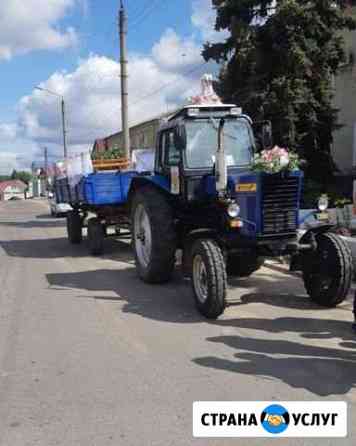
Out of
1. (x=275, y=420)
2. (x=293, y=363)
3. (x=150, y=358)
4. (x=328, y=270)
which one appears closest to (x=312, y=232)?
(x=328, y=270)

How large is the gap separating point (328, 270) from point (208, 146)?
2.47m

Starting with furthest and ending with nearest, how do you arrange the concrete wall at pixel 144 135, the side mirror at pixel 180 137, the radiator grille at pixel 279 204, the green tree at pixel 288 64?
the concrete wall at pixel 144 135 → the green tree at pixel 288 64 → the side mirror at pixel 180 137 → the radiator grille at pixel 279 204

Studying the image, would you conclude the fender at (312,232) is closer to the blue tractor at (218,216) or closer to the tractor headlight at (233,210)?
the blue tractor at (218,216)

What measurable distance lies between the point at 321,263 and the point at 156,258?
2.53 metres

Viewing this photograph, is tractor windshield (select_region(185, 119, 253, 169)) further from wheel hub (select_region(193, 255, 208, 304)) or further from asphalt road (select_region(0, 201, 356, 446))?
asphalt road (select_region(0, 201, 356, 446))

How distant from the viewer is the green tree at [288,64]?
1496 centimetres

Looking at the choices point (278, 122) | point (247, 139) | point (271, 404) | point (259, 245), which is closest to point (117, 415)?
point (271, 404)

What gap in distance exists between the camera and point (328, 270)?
22.2 feet

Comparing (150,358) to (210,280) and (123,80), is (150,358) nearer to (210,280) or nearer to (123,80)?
(210,280)

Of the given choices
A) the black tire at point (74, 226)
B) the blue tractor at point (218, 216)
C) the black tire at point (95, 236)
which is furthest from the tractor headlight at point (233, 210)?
the black tire at point (74, 226)

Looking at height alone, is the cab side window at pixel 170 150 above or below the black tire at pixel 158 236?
above

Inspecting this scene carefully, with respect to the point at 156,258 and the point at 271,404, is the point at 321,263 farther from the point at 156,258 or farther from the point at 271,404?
the point at 271,404

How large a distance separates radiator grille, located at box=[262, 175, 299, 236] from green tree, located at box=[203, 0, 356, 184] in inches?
346

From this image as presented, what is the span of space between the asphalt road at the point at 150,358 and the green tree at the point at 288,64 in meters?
7.93
